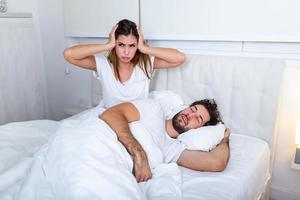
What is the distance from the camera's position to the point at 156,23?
6.70ft

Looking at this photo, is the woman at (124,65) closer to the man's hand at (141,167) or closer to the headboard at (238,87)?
the headboard at (238,87)

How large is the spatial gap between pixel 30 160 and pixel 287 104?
143 centimetres

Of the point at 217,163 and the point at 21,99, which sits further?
the point at 21,99

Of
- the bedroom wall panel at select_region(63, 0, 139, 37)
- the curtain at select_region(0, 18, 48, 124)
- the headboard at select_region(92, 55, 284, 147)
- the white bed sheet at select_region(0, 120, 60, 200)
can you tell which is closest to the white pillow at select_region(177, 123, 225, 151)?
the headboard at select_region(92, 55, 284, 147)

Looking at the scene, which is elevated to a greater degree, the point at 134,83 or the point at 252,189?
the point at 134,83

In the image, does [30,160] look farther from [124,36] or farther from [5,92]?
[5,92]

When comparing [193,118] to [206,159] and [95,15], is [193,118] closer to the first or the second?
[206,159]

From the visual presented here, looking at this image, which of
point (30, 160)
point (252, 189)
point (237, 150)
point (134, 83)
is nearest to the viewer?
point (30, 160)

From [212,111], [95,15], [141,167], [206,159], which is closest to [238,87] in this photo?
[212,111]

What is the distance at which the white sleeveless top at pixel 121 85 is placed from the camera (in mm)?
1924

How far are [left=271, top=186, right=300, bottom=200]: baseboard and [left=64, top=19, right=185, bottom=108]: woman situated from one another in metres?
1.02

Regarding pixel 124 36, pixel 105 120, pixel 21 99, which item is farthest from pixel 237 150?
pixel 21 99

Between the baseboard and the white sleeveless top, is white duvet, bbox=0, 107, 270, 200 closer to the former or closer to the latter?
the baseboard

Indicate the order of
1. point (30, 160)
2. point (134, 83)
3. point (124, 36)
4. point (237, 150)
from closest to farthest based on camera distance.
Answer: point (30, 160), point (237, 150), point (124, 36), point (134, 83)
